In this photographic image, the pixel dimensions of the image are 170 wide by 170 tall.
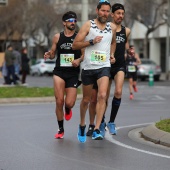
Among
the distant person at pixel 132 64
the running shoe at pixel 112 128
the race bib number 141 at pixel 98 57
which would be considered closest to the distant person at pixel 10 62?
the distant person at pixel 132 64

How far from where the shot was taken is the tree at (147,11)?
4919 centimetres

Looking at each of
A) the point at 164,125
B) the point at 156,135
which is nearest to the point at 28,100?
the point at 164,125

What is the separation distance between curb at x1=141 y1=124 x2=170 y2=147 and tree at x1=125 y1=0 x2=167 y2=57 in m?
37.1

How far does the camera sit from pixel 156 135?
10969mm

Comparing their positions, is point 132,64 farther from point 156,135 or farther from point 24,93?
point 156,135

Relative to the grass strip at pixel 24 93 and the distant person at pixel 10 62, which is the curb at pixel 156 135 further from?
the distant person at pixel 10 62

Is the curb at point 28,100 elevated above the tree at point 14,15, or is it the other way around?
the tree at point 14,15

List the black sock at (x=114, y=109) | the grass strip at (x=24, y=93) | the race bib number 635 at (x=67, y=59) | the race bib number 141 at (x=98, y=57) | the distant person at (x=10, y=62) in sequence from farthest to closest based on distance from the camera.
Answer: the distant person at (x=10, y=62)
the grass strip at (x=24, y=93)
the black sock at (x=114, y=109)
the race bib number 635 at (x=67, y=59)
the race bib number 141 at (x=98, y=57)

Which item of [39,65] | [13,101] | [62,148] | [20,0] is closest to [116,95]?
[62,148]

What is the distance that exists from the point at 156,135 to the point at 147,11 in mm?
39883

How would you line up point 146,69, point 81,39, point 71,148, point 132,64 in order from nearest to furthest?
point 71,148 < point 81,39 < point 132,64 < point 146,69

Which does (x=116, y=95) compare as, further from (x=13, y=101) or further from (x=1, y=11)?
(x=1, y=11)

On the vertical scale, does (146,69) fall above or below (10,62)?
below

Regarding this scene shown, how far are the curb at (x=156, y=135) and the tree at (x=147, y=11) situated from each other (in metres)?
37.1
